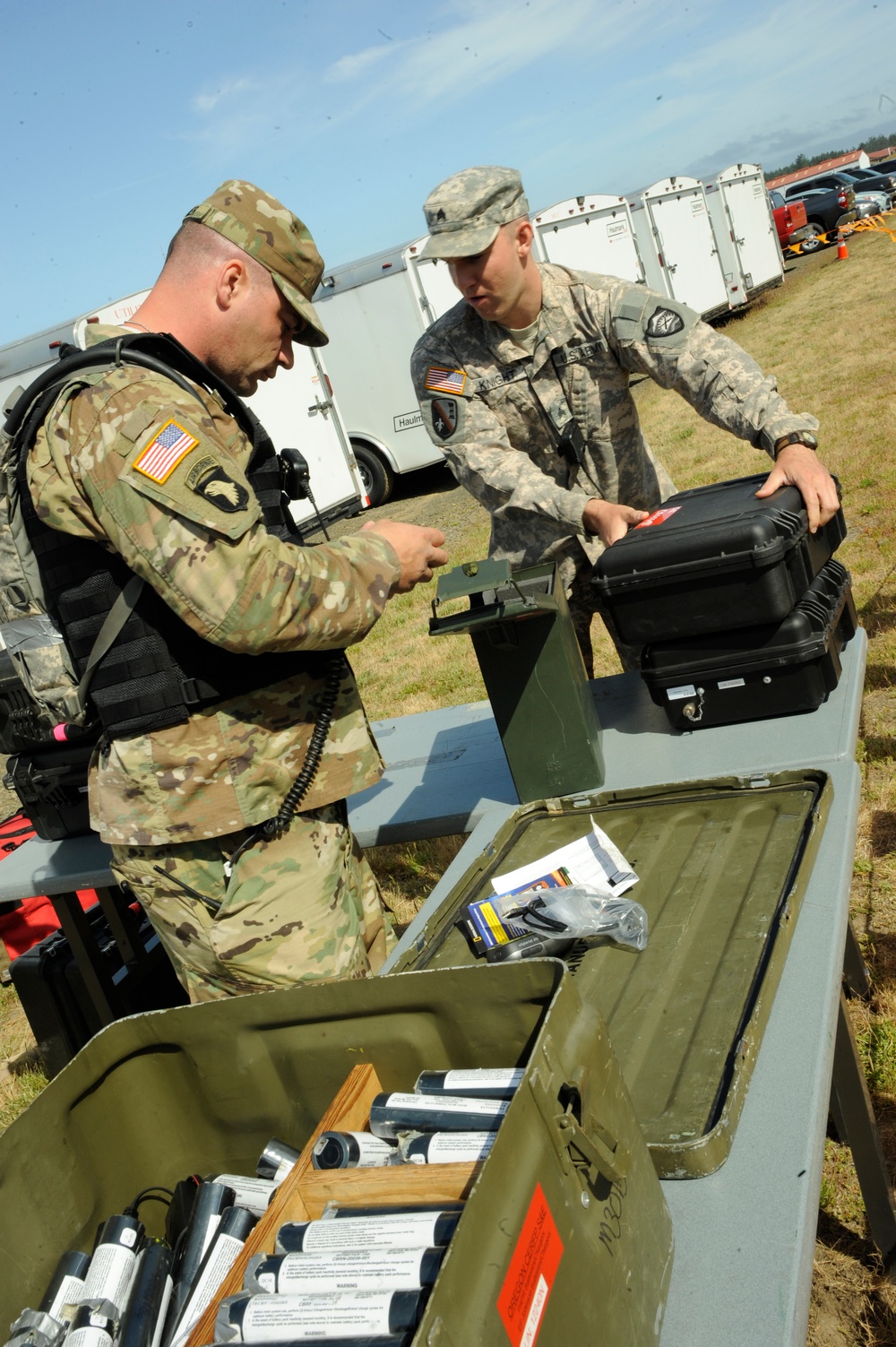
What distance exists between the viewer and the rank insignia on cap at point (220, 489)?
177 centimetres

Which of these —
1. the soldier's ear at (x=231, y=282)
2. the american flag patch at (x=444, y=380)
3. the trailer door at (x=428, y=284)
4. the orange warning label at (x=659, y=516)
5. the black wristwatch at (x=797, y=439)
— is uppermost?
the trailer door at (x=428, y=284)

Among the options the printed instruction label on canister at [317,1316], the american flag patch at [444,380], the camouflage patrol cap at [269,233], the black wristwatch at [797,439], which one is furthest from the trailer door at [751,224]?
the printed instruction label on canister at [317,1316]

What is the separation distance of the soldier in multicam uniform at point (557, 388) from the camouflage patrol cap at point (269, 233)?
890mm

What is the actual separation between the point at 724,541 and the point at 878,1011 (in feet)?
4.63

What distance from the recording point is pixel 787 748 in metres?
2.42

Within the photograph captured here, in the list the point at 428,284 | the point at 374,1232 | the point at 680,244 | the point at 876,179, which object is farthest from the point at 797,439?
the point at 876,179

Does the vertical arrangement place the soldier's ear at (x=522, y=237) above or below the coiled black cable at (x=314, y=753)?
above

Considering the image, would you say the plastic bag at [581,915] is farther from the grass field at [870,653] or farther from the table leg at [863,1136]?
the grass field at [870,653]

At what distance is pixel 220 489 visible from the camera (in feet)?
5.87

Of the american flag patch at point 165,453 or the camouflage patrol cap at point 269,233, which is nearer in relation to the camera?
the american flag patch at point 165,453

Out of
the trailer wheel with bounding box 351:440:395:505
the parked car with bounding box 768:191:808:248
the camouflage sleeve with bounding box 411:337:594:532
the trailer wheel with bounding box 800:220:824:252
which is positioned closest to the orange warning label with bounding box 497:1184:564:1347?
the camouflage sleeve with bounding box 411:337:594:532

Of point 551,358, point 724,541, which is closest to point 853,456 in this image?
point 551,358

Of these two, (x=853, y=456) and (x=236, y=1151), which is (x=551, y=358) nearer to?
(x=236, y=1151)

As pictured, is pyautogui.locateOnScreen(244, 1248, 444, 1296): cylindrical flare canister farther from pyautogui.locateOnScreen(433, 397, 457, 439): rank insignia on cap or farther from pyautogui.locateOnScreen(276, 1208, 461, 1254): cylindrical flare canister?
pyautogui.locateOnScreen(433, 397, 457, 439): rank insignia on cap
